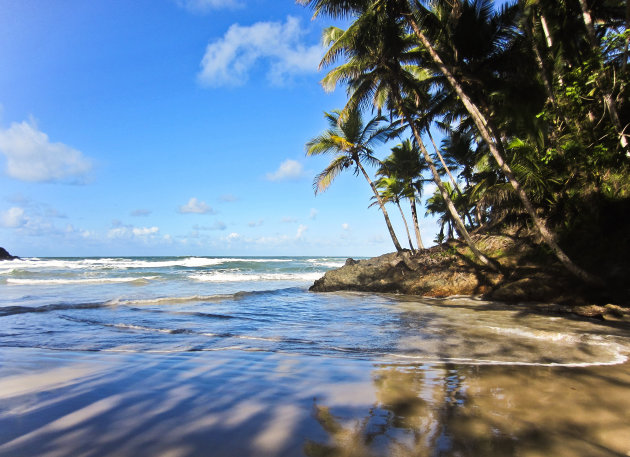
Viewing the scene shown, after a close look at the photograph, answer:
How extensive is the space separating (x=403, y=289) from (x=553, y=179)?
5922mm

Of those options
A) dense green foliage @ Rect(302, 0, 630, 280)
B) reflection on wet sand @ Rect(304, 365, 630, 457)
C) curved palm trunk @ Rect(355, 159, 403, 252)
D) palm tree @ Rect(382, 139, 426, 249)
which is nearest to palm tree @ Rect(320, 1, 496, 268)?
dense green foliage @ Rect(302, 0, 630, 280)

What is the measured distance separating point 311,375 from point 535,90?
415 inches

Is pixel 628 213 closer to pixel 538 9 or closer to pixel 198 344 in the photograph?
pixel 538 9

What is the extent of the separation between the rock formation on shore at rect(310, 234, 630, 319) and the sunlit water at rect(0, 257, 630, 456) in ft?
7.00

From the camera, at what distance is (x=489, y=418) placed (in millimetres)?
2094

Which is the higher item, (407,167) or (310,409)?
(407,167)

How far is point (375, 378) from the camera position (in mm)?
3029

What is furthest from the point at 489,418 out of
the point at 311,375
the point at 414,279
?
A: the point at 414,279

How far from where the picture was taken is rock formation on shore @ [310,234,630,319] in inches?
304

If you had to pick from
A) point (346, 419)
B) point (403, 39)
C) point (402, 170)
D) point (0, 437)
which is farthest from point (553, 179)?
point (402, 170)

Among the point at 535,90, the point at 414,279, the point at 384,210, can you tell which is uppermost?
the point at 535,90

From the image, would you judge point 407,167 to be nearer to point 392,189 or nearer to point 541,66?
point 392,189

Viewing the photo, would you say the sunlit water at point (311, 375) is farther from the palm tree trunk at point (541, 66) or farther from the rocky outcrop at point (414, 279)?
the palm tree trunk at point (541, 66)

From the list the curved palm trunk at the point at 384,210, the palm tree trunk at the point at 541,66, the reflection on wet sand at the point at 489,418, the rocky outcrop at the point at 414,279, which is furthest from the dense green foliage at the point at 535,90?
Result: the reflection on wet sand at the point at 489,418
